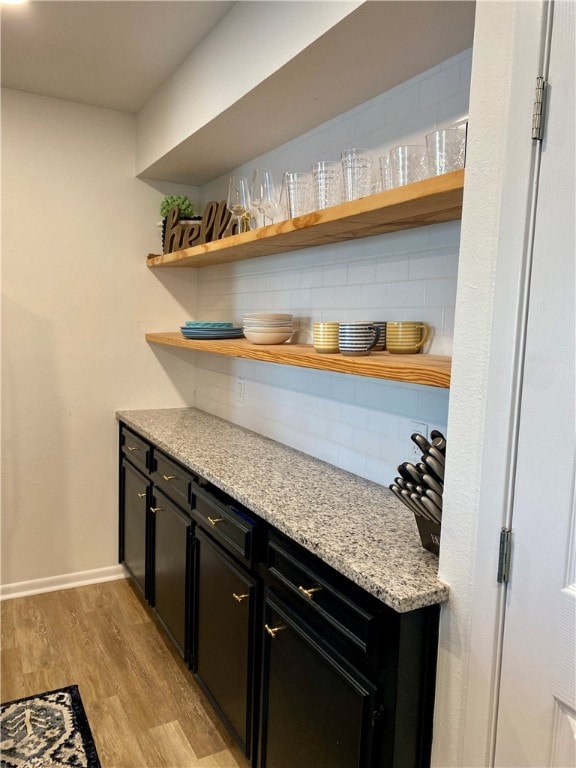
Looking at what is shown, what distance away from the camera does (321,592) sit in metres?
1.41

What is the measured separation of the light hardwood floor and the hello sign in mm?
1962

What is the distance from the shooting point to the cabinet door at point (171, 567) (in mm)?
2314

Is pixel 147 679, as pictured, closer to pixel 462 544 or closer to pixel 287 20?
pixel 462 544

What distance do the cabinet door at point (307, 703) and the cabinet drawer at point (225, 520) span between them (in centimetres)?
19

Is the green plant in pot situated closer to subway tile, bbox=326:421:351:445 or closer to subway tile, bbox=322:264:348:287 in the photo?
subway tile, bbox=322:264:348:287

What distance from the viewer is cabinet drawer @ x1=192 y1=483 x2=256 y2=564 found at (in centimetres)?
176

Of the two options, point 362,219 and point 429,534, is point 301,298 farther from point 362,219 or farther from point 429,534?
point 429,534

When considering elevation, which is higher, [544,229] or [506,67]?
[506,67]

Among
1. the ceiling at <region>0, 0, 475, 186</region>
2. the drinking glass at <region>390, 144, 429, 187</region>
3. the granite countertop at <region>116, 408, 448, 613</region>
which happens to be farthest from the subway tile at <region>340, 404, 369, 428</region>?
the ceiling at <region>0, 0, 475, 186</region>

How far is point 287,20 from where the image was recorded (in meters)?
1.71

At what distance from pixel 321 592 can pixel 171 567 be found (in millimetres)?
1272

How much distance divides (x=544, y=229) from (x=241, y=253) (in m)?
1.78

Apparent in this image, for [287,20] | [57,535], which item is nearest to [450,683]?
[287,20]

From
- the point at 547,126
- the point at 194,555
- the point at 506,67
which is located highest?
the point at 506,67
